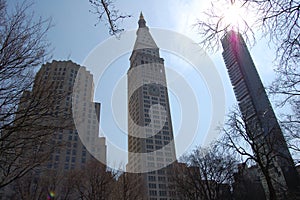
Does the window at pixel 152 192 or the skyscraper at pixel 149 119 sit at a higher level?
the skyscraper at pixel 149 119

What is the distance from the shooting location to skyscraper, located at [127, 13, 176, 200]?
86.7 m

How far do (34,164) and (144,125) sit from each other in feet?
315

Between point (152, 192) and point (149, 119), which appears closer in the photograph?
point (152, 192)

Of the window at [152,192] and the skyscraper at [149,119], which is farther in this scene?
the skyscraper at [149,119]

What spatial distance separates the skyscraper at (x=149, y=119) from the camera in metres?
86.7

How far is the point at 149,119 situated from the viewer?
104375mm

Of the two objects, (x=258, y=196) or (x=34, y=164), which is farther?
(x=258, y=196)

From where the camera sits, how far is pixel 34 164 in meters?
6.10

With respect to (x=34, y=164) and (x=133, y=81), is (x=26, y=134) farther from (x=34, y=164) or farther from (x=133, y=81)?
(x=133, y=81)

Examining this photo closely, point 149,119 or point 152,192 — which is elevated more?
point 149,119

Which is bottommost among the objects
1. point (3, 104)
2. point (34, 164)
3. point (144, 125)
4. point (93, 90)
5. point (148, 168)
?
point (34, 164)

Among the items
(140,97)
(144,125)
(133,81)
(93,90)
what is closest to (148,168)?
(144,125)

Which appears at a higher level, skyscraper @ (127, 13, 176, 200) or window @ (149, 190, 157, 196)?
skyscraper @ (127, 13, 176, 200)

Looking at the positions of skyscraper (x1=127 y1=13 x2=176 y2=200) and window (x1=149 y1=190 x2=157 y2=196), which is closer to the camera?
window (x1=149 y1=190 x2=157 y2=196)
